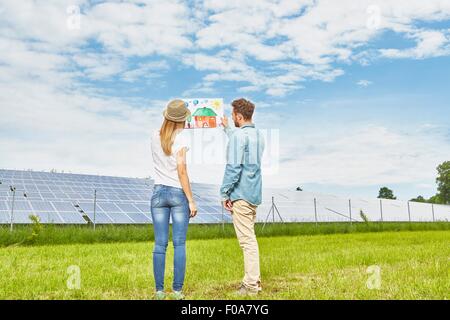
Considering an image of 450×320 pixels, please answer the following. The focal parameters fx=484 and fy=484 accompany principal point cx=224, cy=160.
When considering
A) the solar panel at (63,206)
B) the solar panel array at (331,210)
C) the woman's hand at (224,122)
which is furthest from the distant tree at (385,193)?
the woman's hand at (224,122)

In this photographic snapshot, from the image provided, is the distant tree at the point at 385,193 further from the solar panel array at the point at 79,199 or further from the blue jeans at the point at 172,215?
the blue jeans at the point at 172,215

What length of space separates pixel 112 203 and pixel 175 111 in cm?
1504

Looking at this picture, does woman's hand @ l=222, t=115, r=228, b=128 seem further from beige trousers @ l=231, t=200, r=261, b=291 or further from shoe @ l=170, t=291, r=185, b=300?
shoe @ l=170, t=291, r=185, b=300

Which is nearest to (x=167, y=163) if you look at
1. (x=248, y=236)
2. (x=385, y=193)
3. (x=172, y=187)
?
(x=172, y=187)

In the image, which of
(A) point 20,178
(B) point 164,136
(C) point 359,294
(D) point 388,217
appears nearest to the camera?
(B) point 164,136

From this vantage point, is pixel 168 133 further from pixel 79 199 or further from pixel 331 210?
pixel 331 210

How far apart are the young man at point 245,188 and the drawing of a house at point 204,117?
28 cm

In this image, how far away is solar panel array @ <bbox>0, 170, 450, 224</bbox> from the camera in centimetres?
1656

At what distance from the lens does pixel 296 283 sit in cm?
568

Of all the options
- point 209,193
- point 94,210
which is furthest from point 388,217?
point 94,210
